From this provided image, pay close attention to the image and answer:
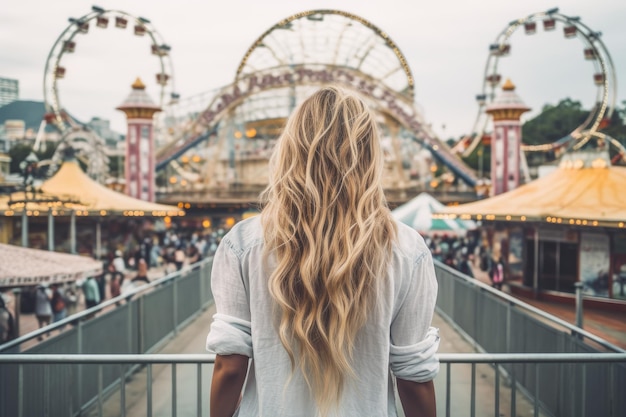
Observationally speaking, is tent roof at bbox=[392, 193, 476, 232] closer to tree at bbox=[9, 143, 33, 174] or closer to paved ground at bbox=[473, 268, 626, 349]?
paved ground at bbox=[473, 268, 626, 349]

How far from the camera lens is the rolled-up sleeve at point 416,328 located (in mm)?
1729

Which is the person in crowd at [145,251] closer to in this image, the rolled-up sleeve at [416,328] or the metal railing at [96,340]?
the metal railing at [96,340]

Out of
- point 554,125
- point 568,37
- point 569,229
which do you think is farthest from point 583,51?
point 554,125

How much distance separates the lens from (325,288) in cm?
162

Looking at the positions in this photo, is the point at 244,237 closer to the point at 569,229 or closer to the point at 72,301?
the point at 72,301

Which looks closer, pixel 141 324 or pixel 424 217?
pixel 141 324

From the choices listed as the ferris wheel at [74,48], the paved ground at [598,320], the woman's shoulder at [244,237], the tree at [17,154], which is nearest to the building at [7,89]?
the ferris wheel at [74,48]

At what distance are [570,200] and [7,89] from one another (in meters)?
25.9

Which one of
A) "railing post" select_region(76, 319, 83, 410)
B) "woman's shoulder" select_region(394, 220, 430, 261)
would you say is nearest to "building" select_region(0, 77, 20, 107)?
"railing post" select_region(76, 319, 83, 410)

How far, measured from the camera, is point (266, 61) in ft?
190

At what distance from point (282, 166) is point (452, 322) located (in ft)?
32.7

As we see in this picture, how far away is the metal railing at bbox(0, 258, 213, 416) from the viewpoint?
15.4 feet

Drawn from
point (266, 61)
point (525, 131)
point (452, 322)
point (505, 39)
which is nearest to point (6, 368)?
point (452, 322)

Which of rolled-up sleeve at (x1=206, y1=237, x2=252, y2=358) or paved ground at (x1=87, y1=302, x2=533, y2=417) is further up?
rolled-up sleeve at (x1=206, y1=237, x2=252, y2=358)
